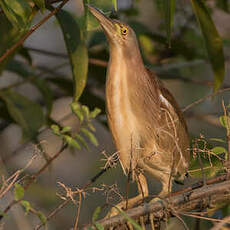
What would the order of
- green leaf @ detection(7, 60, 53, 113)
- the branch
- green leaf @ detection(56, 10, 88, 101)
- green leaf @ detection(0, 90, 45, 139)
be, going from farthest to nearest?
1. green leaf @ detection(7, 60, 53, 113)
2. green leaf @ detection(0, 90, 45, 139)
3. green leaf @ detection(56, 10, 88, 101)
4. the branch

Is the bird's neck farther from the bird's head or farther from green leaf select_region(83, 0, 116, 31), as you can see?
green leaf select_region(83, 0, 116, 31)

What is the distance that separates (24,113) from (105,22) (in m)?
0.67

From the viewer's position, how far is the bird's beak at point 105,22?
2203 mm

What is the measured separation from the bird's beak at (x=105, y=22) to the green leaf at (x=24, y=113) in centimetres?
57

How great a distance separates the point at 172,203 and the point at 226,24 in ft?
11.5

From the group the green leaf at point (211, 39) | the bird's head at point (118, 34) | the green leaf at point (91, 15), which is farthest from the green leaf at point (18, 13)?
the green leaf at point (211, 39)

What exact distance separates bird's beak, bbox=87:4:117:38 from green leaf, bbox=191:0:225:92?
42 centimetres

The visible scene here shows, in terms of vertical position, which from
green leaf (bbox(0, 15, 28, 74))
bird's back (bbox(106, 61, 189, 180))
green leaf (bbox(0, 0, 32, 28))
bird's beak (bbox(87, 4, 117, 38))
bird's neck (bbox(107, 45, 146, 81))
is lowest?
bird's back (bbox(106, 61, 189, 180))

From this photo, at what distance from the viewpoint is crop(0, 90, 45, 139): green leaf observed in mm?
2631

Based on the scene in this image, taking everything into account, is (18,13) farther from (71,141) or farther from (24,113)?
(24,113)

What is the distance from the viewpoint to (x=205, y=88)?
5.28m

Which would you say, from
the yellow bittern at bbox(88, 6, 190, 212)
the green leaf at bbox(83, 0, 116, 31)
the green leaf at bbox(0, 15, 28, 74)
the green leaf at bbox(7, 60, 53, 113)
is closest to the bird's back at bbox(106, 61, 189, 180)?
the yellow bittern at bbox(88, 6, 190, 212)

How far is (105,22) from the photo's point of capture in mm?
2287

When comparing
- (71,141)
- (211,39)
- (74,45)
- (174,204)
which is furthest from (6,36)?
(174,204)
